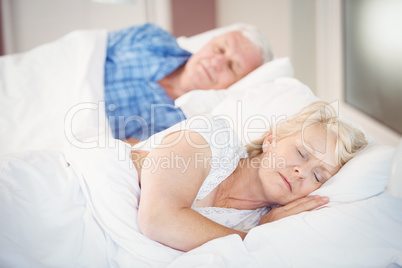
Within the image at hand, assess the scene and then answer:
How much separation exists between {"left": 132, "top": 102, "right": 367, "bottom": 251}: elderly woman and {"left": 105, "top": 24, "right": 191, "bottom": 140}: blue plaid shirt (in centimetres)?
62

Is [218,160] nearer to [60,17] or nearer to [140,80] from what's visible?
[140,80]

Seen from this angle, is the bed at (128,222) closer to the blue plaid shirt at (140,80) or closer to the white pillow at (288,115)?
the white pillow at (288,115)

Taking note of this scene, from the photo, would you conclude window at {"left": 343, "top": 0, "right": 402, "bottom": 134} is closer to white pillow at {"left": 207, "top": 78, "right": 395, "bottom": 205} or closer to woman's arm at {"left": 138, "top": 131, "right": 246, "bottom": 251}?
white pillow at {"left": 207, "top": 78, "right": 395, "bottom": 205}

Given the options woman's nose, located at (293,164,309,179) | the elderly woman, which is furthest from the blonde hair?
woman's nose, located at (293,164,309,179)

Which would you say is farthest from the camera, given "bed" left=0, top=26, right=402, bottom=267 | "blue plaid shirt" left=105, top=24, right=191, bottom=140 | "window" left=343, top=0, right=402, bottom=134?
"blue plaid shirt" left=105, top=24, right=191, bottom=140

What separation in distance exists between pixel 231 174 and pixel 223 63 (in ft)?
2.97

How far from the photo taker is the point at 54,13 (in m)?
3.20

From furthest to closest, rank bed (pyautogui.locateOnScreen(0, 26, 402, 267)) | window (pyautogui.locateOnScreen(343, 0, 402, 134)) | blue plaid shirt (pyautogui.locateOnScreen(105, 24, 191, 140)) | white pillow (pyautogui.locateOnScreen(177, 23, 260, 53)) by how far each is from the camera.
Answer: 1. white pillow (pyautogui.locateOnScreen(177, 23, 260, 53))
2. blue plaid shirt (pyautogui.locateOnScreen(105, 24, 191, 140))
3. window (pyautogui.locateOnScreen(343, 0, 402, 134))
4. bed (pyautogui.locateOnScreen(0, 26, 402, 267))

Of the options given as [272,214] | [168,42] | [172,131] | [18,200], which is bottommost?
[272,214]

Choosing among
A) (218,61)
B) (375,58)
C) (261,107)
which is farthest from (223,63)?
(375,58)

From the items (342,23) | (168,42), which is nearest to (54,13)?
(168,42)

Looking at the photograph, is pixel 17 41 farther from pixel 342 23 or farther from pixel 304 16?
pixel 342 23

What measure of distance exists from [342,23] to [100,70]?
1.40 meters

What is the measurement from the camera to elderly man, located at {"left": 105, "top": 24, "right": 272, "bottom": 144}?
1898 millimetres
